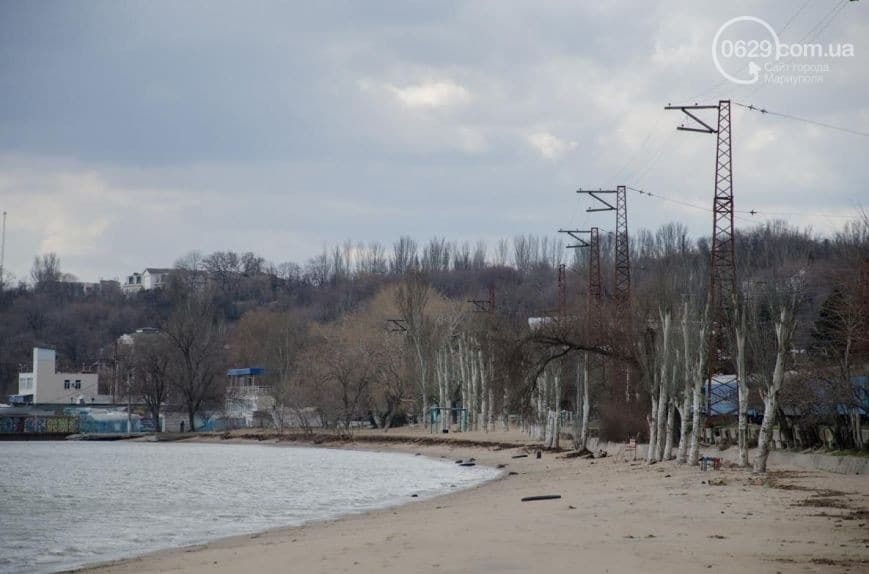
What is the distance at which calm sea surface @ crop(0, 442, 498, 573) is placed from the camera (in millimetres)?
29125

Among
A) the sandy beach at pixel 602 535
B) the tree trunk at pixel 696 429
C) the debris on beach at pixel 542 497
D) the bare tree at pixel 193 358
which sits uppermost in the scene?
the bare tree at pixel 193 358

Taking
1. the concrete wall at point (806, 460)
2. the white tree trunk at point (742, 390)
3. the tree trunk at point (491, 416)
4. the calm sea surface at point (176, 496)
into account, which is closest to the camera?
the calm sea surface at point (176, 496)

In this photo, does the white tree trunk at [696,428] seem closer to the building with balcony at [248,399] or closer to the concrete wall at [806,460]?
the concrete wall at [806,460]

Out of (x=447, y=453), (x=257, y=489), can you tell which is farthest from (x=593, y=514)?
(x=447, y=453)

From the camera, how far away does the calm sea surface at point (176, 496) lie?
2912cm

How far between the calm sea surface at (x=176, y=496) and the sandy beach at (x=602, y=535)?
9.81ft

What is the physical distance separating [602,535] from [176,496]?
94.9 ft

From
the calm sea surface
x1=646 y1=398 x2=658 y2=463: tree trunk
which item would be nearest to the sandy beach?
the calm sea surface

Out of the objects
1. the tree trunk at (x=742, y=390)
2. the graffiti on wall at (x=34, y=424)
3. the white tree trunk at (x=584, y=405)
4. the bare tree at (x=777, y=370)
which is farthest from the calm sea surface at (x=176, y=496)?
the graffiti on wall at (x=34, y=424)

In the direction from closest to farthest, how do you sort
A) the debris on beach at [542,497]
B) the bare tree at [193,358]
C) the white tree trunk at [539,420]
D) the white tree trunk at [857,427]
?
the debris on beach at [542,497]
the white tree trunk at [857,427]
the white tree trunk at [539,420]
the bare tree at [193,358]

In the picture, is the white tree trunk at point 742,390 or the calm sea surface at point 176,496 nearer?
the calm sea surface at point 176,496

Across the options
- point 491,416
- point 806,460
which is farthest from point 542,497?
point 491,416

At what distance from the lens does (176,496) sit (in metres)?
45.8

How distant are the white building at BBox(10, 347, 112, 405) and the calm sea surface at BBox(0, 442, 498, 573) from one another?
260ft
